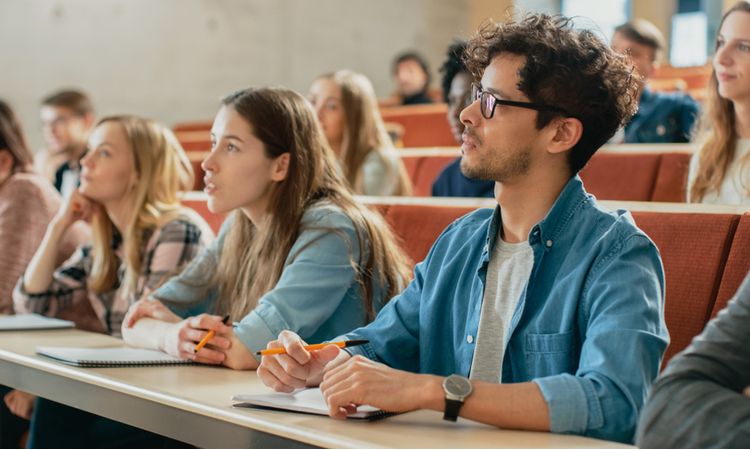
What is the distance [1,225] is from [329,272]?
5.19 feet

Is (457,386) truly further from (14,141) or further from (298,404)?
(14,141)

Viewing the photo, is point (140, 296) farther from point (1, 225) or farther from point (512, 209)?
point (512, 209)

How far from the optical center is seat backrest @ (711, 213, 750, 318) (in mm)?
1859

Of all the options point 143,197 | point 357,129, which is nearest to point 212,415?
point 143,197

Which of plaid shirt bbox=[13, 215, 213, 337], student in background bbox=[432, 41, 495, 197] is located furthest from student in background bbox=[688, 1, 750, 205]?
plaid shirt bbox=[13, 215, 213, 337]

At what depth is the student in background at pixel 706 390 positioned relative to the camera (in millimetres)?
1195

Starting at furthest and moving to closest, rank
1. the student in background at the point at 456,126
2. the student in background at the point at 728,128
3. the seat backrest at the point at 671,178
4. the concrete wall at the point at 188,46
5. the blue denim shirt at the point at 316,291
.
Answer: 1. the concrete wall at the point at 188,46
2. the student in background at the point at 456,126
3. the seat backrest at the point at 671,178
4. the student in background at the point at 728,128
5. the blue denim shirt at the point at 316,291

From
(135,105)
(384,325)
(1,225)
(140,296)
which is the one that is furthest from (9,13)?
(384,325)

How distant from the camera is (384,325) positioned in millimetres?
1889

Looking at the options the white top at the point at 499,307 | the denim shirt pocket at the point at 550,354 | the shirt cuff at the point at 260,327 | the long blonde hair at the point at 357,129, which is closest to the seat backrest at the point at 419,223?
the shirt cuff at the point at 260,327

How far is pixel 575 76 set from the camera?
1705 mm

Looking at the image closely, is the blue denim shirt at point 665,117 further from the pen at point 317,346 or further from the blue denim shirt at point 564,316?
the pen at point 317,346

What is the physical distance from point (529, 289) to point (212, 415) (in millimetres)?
516

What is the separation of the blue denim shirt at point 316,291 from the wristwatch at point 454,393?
719mm
